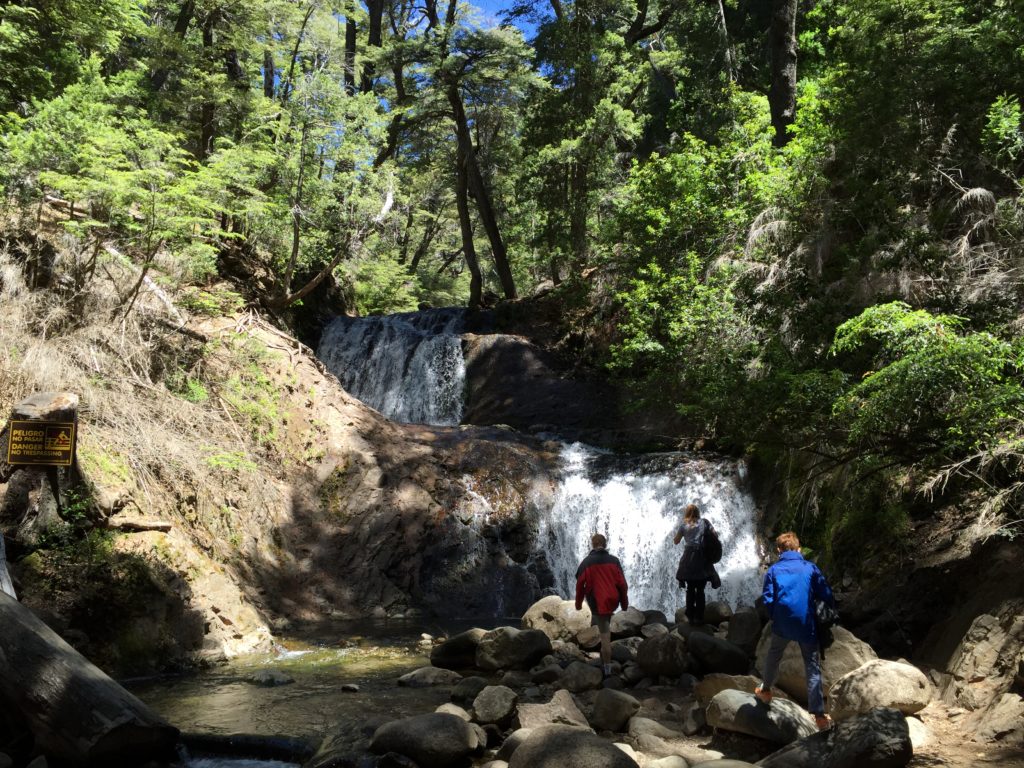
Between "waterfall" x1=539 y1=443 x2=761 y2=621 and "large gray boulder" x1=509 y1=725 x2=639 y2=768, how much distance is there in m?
8.57

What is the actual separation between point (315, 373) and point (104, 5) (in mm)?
8539

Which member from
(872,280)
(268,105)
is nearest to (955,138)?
(872,280)

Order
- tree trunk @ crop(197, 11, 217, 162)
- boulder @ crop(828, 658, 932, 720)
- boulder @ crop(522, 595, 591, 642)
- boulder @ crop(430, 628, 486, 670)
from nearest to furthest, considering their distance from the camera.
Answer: boulder @ crop(828, 658, 932, 720) < boulder @ crop(430, 628, 486, 670) < boulder @ crop(522, 595, 591, 642) < tree trunk @ crop(197, 11, 217, 162)

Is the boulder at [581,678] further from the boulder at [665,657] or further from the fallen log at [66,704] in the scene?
the fallen log at [66,704]

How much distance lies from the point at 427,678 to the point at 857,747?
4878 millimetres

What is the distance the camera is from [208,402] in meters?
13.1

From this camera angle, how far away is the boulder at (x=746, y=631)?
30.6 ft

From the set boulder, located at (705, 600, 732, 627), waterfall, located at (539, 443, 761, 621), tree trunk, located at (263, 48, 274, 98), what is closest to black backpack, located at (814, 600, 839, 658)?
boulder, located at (705, 600, 732, 627)

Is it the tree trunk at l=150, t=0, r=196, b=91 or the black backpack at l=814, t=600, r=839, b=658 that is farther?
the tree trunk at l=150, t=0, r=196, b=91

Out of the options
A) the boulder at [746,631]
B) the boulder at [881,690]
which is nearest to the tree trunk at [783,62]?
the boulder at [746,631]

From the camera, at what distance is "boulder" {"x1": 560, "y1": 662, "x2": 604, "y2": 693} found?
28.4 feet

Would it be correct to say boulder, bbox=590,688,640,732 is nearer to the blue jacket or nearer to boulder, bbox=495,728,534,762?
boulder, bbox=495,728,534,762

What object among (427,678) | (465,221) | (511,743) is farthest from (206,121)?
(511,743)

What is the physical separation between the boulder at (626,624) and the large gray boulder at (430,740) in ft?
14.2
